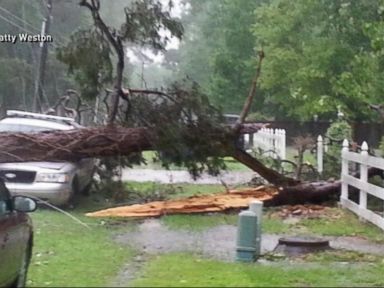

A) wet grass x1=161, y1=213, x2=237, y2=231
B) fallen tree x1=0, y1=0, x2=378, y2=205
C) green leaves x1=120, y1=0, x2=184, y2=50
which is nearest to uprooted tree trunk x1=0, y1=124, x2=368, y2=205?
fallen tree x1=0, y1=0, x2=378, y2=205

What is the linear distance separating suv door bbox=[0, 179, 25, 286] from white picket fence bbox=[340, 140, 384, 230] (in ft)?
22.8

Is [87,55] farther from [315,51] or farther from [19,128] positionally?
[315,51]

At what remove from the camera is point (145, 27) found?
1362 cm

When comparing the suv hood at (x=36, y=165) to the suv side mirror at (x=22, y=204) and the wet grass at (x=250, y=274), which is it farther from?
the suv side mirror at (x=22, y=204)

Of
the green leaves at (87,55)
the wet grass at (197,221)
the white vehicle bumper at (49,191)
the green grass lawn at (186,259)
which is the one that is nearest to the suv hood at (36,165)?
the white vehicle bumper at (49,191)

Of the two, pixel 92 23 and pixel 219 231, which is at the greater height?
pixel 92 23

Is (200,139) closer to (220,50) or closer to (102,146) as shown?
(102,146)

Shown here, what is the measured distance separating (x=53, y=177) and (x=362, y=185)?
4689mm

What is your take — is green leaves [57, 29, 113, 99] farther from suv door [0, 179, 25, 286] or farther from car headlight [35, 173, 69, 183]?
suv door [0, 179, 25, 286]

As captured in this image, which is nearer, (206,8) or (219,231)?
(219,231)

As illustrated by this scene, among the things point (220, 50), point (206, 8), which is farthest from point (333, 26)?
point (206, 8)

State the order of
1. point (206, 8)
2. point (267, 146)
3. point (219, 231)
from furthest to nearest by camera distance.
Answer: point (267, 146)
point (206, 8)
point (219, 231)

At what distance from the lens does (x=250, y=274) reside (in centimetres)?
634

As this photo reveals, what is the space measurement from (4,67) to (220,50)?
9.85 meters
